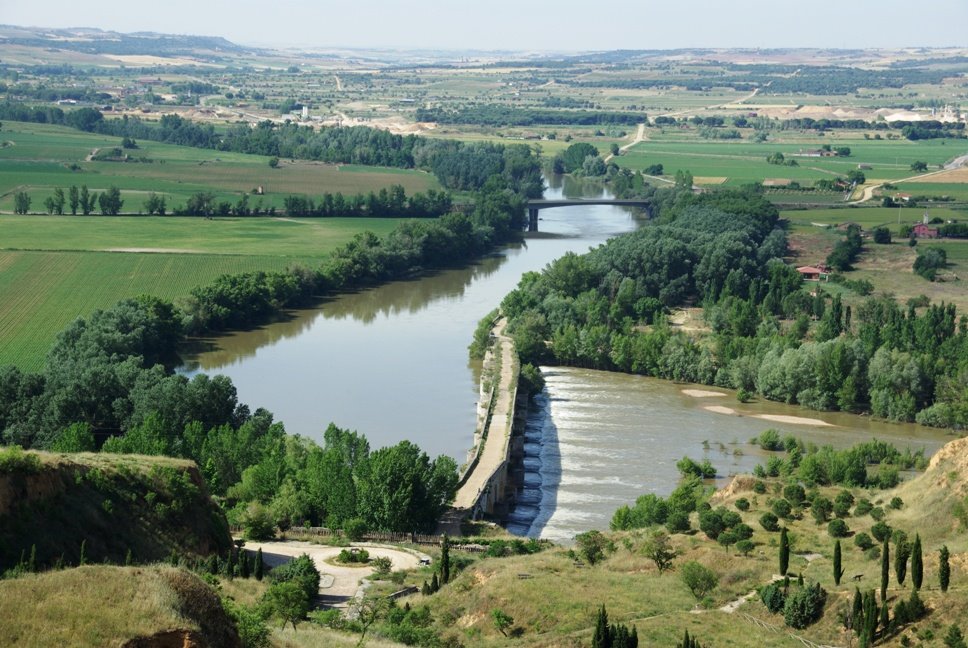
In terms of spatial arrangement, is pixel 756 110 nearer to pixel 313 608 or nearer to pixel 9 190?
pixel 9 190

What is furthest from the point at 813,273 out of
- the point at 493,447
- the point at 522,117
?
the point at 522,117

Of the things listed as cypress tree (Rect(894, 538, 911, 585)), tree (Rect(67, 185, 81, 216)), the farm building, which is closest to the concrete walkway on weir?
cypress tree (Rect(894, 538, 911, 585))

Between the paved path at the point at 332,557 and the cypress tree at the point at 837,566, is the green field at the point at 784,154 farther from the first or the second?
the cypress tree at the point at 837,566

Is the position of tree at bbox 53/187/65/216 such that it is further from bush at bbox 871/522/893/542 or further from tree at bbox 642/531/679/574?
bush at bbox 871/522/893/542

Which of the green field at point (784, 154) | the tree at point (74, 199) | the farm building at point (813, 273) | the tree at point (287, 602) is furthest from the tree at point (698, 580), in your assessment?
the green field at point (784, 154)

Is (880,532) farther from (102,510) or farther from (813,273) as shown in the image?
(813,273)
